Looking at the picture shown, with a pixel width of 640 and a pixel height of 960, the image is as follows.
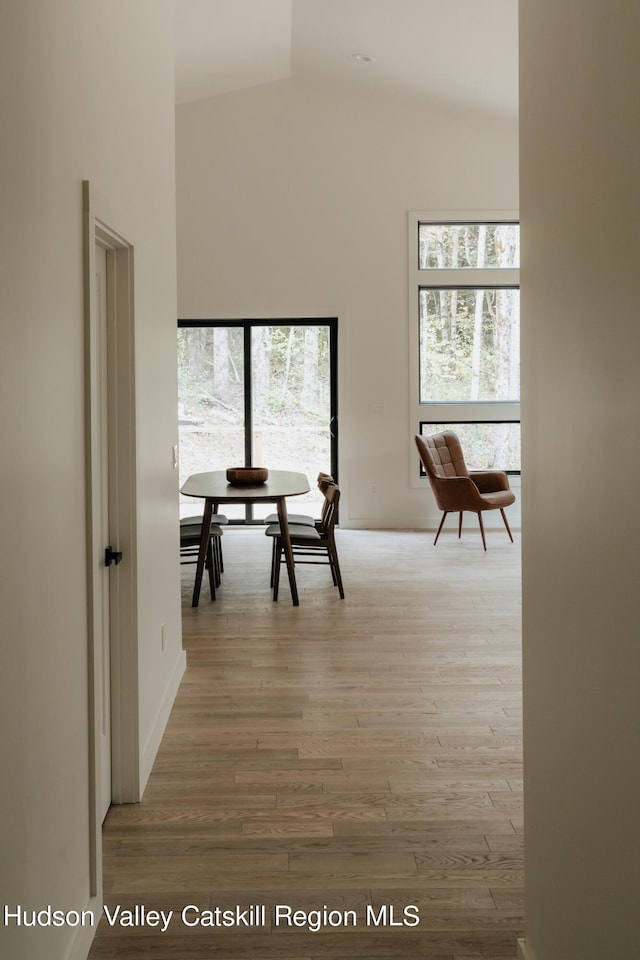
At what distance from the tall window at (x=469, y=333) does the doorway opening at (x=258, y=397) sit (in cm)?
99

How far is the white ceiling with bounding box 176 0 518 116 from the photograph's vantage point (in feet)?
22.2

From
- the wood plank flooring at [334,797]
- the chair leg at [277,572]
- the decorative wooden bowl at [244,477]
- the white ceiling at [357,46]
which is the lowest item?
the wood plank flooring at [334,797]

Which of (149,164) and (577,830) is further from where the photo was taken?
(149,164)

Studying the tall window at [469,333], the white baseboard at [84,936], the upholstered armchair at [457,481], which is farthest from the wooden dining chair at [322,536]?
the white baseboard at [84,936]

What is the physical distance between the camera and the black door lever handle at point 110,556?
117 inches

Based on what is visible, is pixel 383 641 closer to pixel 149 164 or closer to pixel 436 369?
pixel 149 164

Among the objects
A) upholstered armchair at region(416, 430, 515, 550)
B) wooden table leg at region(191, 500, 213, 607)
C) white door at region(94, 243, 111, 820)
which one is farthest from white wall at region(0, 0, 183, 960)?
upholstered armchair at region(416, 430, 515, 550)

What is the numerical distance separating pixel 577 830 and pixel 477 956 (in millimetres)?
759

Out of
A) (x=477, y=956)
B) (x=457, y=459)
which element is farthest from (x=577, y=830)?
(x=457, y=459)

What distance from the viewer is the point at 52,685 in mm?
1998

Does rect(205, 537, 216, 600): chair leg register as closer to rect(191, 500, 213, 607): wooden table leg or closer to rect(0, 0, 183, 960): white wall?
rect(191, 500, 213, 607): wooden table leg

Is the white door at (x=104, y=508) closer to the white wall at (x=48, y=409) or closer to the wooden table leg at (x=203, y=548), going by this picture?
the white wall at (x=48, y=409)

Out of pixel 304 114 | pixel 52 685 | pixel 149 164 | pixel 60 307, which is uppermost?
pixel 304 114

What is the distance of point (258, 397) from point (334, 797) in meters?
6.50
